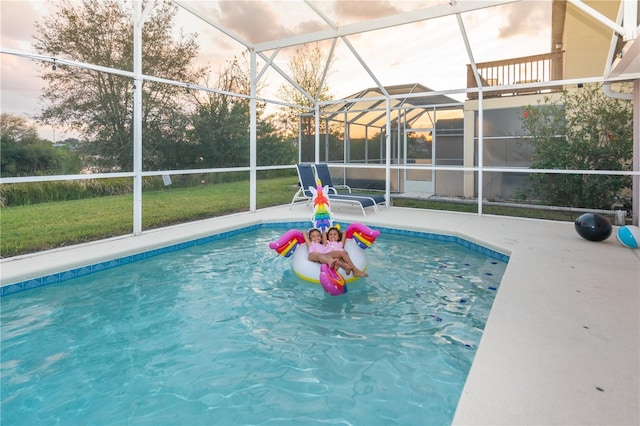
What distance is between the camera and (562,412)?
183cm

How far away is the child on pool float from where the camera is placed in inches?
157

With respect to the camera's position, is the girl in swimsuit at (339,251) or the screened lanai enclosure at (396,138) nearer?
the girl in swimsuit at (339,251)

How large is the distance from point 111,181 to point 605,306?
9.06 meters

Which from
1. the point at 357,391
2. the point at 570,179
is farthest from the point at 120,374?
the point at 570,179

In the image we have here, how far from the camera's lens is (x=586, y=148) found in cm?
772

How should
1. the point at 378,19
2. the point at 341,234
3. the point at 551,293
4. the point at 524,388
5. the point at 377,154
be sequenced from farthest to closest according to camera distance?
the point at 377,154 → the point at 378,19 → the point at 341,234 → the point at 551,293 → the point at 524,388

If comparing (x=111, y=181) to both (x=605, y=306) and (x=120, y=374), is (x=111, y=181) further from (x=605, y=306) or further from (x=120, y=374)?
(x=605, y=306)

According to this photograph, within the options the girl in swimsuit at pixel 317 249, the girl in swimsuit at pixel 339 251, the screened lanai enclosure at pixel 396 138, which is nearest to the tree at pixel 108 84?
the screened lanai enclosure at pixel 396 138

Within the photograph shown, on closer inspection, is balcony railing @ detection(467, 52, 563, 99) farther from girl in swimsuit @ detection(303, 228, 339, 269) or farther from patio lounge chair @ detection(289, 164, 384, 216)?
girl in swimsuit @ detection(303, 228, 339, 269)

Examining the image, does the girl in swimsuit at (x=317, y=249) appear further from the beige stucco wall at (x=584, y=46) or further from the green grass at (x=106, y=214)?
the beige stucco wall at (x=584, y=46)

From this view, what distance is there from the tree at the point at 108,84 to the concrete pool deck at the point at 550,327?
2775 mm

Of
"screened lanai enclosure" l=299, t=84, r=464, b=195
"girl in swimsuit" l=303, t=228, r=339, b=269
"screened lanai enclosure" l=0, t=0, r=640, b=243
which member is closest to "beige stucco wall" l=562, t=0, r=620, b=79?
"screened lanai enclosure" l=0, t=0, r=640, b=243

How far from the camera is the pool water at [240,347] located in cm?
220

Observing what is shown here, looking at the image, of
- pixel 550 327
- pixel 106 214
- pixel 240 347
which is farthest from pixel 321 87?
pixel 550 327
